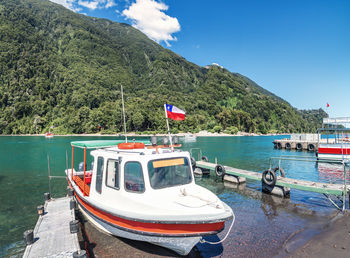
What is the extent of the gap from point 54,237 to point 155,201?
14.5ft

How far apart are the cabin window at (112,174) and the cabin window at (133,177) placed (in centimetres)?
52

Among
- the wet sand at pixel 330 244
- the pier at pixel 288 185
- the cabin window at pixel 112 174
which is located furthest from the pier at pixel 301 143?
the cabin window at pixel 112 174

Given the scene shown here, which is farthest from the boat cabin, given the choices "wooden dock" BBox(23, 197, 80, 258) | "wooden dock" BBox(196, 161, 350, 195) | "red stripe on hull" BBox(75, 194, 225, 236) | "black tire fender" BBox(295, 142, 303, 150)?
"black tire fender" BBox(295, 142, 303, 150)

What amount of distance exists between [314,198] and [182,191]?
39.2ft

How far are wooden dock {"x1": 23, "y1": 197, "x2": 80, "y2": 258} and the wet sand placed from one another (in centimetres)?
790

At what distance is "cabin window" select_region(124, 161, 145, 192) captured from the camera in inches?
285

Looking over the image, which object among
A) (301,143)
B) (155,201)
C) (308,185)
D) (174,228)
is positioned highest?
(155,201)

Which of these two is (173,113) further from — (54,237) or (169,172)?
(54,237)

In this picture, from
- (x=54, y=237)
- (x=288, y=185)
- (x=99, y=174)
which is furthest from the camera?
(x=288, y=185)

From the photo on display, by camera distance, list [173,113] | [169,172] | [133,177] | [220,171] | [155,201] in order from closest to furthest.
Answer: [155,201], [133,177], [169,172], [173,113], [220,171]

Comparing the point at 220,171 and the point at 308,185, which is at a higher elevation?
the point at 308,185

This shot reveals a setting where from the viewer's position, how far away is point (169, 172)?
7.74 m

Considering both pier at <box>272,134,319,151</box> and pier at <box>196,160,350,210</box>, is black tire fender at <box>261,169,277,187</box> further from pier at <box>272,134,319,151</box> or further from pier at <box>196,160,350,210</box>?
pier at <box>272,134,319,151</box>

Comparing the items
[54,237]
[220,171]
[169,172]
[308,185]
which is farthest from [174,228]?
[220,171]
